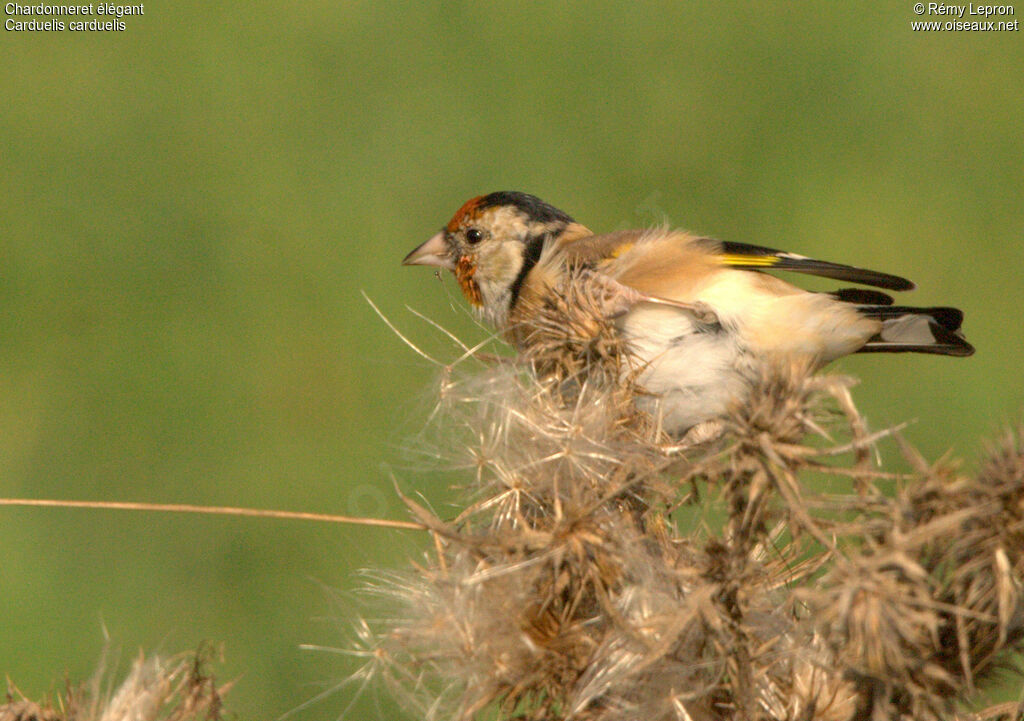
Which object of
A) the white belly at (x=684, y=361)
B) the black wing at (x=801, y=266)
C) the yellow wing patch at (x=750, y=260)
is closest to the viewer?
the white belly at (x=684, y=361)

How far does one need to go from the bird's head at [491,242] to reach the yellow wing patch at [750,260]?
1.69ft

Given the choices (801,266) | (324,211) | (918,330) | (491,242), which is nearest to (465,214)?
(491,242)

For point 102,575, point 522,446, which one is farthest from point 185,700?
point 102,575

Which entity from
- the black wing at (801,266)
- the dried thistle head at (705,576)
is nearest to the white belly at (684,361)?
the black wing at (801,266)

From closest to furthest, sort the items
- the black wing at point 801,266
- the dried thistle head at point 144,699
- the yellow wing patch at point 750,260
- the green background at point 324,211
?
1. the dried thistle head at point 144,699
2. the black wing at point 801,266
3. the yellow wing patch at point 750,260
4. the green background at point 324,211

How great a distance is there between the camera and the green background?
5.26m

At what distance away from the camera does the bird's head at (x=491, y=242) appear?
3752mm

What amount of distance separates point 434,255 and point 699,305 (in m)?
0.93

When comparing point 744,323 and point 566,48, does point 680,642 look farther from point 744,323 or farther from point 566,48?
point 566,48

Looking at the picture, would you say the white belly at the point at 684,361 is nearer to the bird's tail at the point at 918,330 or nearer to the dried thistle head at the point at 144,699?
the bird's tail at the point at 918,330

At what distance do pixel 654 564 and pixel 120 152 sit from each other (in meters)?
5.58

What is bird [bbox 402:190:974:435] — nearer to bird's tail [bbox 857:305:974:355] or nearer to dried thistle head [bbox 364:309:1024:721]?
bird's tail [bbox 857:305:974:355]

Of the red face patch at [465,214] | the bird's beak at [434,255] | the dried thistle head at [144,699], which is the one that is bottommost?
the dried thistle head at [144,699]

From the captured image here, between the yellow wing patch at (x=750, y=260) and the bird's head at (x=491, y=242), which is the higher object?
the bird's head at (x=491, y=242)
